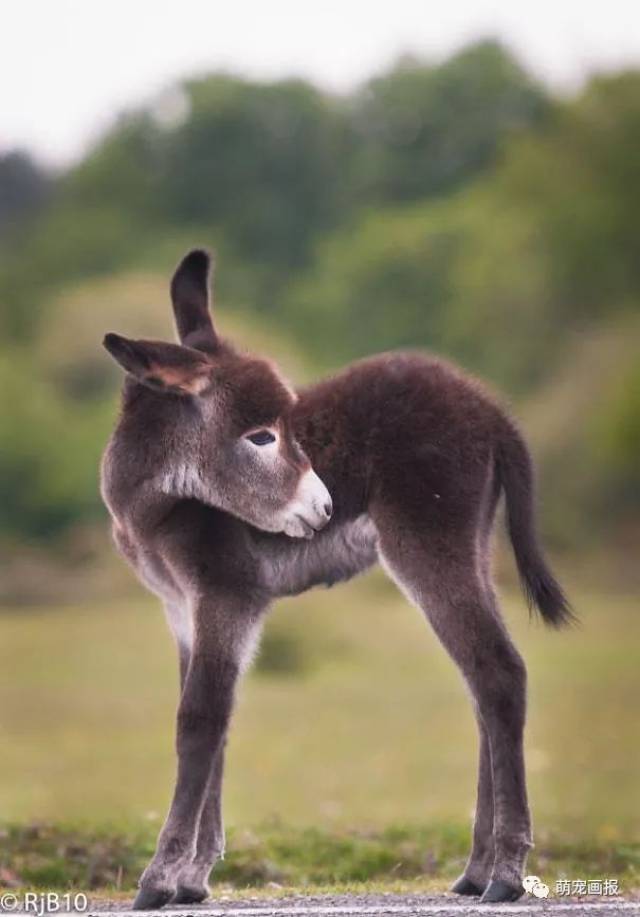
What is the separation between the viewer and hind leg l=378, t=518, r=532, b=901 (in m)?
7.24

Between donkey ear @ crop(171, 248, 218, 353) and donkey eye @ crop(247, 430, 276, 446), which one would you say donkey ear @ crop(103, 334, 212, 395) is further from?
donkey ear @ crop(171, 248, 218, 353)

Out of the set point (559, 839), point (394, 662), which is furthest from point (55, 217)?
point (559, 839)

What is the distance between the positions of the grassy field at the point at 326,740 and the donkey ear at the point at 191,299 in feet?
11.3

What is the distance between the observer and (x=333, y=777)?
1881 centimetres

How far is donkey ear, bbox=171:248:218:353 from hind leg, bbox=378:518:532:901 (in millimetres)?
1439

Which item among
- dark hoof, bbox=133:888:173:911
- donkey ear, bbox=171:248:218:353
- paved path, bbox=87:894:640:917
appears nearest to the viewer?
paved path, bbox=87:894:640:917

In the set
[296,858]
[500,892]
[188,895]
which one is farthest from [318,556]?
[296,858]

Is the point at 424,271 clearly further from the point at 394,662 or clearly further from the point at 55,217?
the point at 394,662

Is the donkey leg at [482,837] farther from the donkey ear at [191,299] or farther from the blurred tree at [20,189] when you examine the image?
the blurred tree at [20,189]

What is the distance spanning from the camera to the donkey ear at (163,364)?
24.2 ft

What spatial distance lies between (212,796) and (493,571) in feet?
5.43

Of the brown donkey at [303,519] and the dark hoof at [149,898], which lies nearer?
the dark hoof at [149,898]

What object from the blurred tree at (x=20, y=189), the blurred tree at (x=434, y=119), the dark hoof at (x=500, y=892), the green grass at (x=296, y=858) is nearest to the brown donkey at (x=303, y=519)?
the dark hoof at (x=500, y=892)

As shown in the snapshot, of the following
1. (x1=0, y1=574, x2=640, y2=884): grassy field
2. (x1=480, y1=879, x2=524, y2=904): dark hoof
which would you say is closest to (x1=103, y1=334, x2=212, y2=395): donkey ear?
(x1=480, y1=879, x2=524, y2=904): dark hoof
